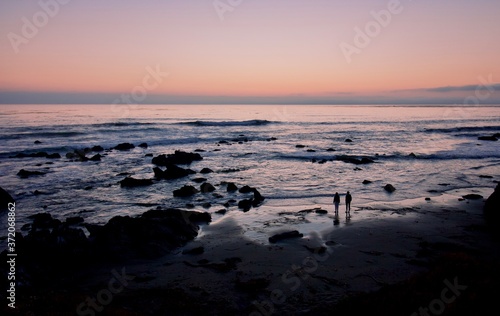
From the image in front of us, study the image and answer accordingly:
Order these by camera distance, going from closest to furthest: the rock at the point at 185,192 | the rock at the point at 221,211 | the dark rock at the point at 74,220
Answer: the dark rock at the point at 74,220 → the rock at the point at 221,211 → the rock at the point at 185,192

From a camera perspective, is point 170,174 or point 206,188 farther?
point 170,174

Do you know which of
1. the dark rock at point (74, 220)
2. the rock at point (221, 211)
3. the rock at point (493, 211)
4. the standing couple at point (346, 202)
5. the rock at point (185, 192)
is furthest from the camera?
the rock at point (185, 192)

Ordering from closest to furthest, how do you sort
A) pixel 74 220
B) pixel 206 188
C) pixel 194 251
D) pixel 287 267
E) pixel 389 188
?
1. pixel 287 267
2. pixel 194 251
3. pixel 74 220
4. pixel 389 188
5. pixel 206 188

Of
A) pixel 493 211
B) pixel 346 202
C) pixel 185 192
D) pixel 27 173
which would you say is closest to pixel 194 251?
pixel 346 202

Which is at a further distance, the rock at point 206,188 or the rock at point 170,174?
the rock at point 170,174

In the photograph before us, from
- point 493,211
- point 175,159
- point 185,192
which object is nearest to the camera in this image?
point 493,211

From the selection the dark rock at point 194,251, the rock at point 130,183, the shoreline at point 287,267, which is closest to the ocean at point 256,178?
the rock at point 130,183

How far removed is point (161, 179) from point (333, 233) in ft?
69.5

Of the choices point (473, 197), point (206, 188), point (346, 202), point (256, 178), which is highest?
point (346, 202)

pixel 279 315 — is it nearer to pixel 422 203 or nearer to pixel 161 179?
pixel 422 203

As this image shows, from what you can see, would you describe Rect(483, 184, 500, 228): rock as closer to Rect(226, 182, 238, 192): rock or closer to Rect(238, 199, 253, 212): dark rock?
Rect(238, 199, 253, 212): dark rock

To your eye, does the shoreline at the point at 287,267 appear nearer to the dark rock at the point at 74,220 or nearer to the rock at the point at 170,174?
the dark rock at the point at 74,220

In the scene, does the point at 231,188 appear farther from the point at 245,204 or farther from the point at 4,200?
the point at 4,200

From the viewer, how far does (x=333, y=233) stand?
17.4 meters
